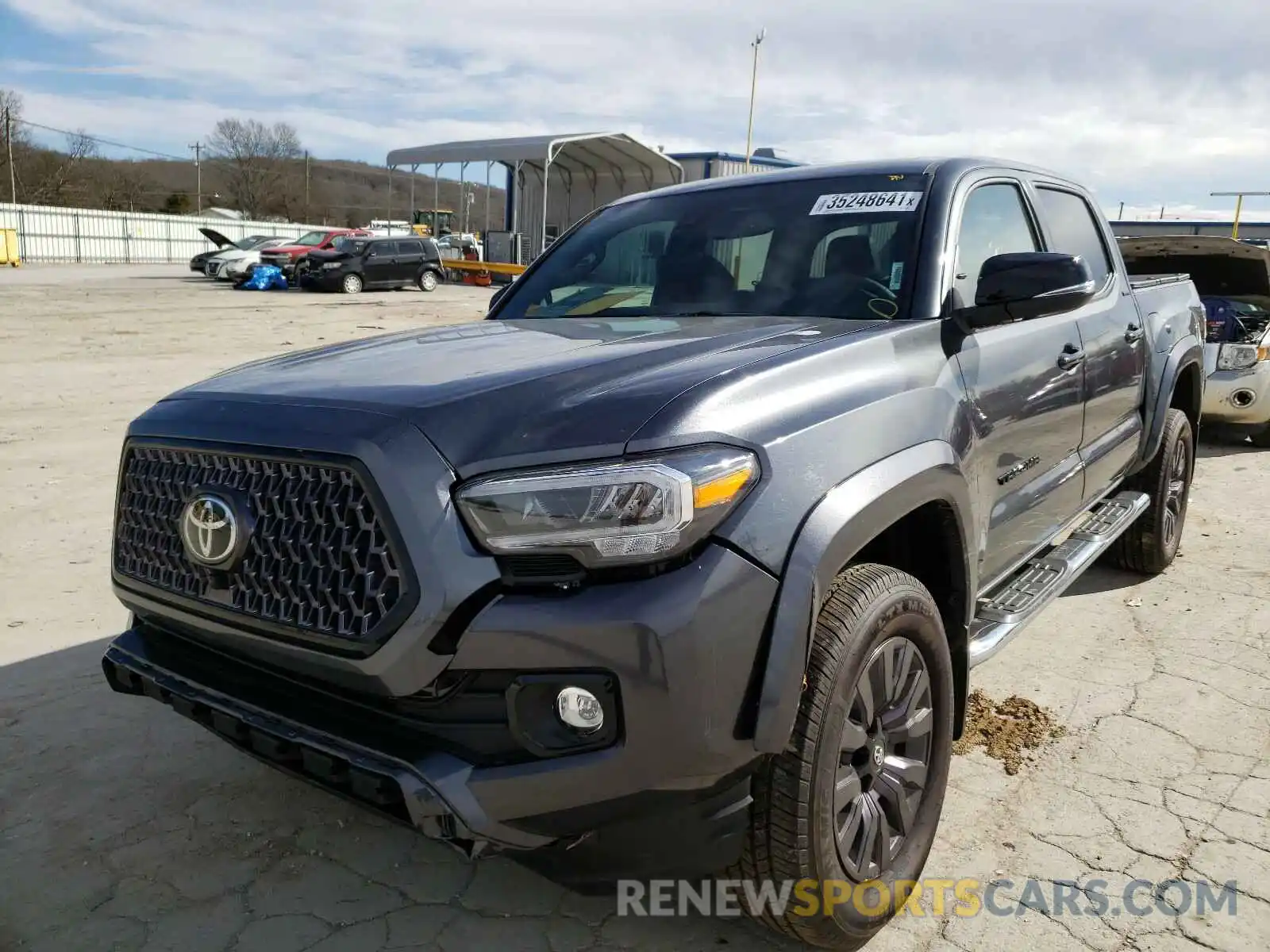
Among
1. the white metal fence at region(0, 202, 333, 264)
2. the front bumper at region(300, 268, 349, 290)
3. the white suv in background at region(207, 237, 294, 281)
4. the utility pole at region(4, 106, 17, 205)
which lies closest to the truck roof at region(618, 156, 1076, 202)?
the front bumper at region(300, 268, 349, 290)

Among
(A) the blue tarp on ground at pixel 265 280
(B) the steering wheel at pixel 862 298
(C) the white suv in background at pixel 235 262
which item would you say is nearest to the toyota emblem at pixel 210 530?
(B) the steering wheel at pixel 862 298

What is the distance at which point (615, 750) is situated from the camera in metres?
1.84

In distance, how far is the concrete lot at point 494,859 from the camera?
8.14ft

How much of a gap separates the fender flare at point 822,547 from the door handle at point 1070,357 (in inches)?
48.0

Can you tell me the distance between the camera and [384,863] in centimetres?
278

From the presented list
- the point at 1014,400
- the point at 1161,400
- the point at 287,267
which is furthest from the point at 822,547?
the point at 287,267

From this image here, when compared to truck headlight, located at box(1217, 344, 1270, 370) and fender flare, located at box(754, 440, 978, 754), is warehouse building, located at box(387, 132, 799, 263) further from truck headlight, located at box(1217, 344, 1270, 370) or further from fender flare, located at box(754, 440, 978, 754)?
fender flare, located at box(754, 440, 978, 754)

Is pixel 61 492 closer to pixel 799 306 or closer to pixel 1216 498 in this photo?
pixel 799 306

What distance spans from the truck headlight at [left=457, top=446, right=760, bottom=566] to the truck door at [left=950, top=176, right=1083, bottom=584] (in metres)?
1.17

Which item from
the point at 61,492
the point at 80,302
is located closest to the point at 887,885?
the point at 61,492

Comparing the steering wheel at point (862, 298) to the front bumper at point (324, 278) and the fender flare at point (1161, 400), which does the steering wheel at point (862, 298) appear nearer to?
the fender flare at point (1161, 400)

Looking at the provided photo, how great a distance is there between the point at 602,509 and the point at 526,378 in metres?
0.46

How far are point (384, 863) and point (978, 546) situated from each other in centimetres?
188

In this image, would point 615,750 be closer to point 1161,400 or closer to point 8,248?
point 1161,400
